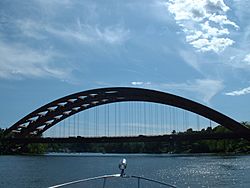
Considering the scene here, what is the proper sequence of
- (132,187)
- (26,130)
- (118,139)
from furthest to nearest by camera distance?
(26,130)
(118,139)
(132,187)

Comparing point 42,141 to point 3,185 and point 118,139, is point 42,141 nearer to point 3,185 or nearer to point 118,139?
point 118,139

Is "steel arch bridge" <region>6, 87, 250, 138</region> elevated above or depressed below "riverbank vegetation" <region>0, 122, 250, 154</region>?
above

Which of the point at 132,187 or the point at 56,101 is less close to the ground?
the point at 56,101

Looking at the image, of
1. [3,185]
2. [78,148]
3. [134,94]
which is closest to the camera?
[3,185]

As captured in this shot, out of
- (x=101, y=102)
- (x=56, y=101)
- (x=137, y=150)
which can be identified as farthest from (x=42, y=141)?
(x=137, y=150)

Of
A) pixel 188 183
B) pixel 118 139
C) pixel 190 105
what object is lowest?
pixel 188 183

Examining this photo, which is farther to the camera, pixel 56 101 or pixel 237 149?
pixel 237 149

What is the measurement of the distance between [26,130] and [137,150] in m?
41.9

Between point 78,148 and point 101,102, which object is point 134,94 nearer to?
point 101,102

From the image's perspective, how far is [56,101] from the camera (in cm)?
8500

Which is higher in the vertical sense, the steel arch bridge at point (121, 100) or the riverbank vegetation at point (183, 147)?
the steel arch bridge at point (121, 100)

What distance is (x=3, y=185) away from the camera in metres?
24.5

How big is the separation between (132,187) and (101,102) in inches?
2563

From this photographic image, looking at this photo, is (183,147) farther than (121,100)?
Yes
